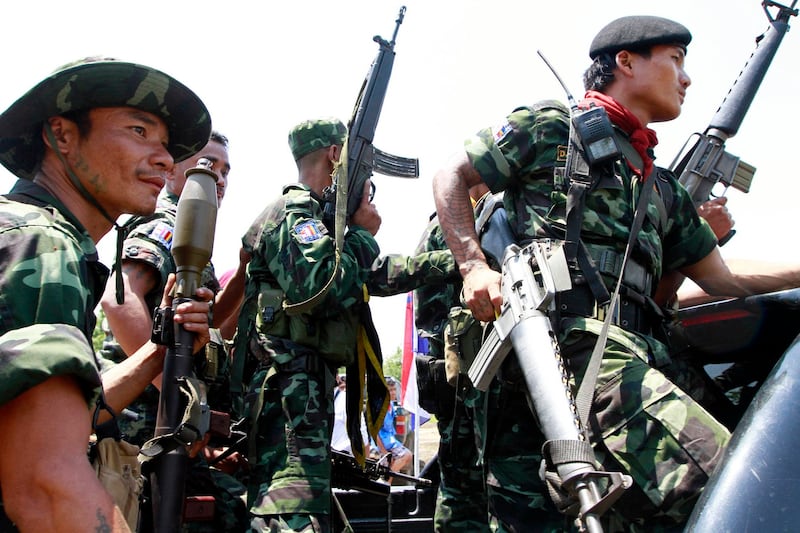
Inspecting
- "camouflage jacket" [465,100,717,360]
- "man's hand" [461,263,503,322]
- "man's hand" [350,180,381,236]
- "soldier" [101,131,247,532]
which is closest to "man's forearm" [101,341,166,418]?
"soldier" [101,131,247,532]

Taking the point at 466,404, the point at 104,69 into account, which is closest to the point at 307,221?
the point at 466,404

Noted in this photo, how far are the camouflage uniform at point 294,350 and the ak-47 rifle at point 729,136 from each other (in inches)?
87.8

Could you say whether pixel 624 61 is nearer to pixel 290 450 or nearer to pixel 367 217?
pixel 367 217

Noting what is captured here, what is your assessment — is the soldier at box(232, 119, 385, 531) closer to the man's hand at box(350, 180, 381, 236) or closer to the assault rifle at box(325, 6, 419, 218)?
the man's hand at box(350, 180, 381, 236)

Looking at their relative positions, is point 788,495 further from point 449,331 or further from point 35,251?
point 449,331

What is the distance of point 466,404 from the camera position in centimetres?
362

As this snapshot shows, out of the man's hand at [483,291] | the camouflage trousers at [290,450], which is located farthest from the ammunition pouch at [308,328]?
the man's hand at [483,291]

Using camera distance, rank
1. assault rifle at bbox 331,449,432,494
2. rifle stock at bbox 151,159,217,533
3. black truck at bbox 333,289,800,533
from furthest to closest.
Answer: assault rifle at bbox 331,449,432,494, rifle stock at bbox 151,159,217,533, black truck at bbox 333,289,800,533

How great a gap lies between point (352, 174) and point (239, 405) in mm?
1535

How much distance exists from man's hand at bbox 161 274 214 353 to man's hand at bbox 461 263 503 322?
993 millimetres

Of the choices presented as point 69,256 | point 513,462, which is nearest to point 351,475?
point 513,462

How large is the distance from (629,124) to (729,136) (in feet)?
7.66

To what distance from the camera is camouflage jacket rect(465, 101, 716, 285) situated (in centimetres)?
290

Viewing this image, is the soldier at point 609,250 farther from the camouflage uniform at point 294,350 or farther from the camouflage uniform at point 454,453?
the camouflage uniform at point 294,350
